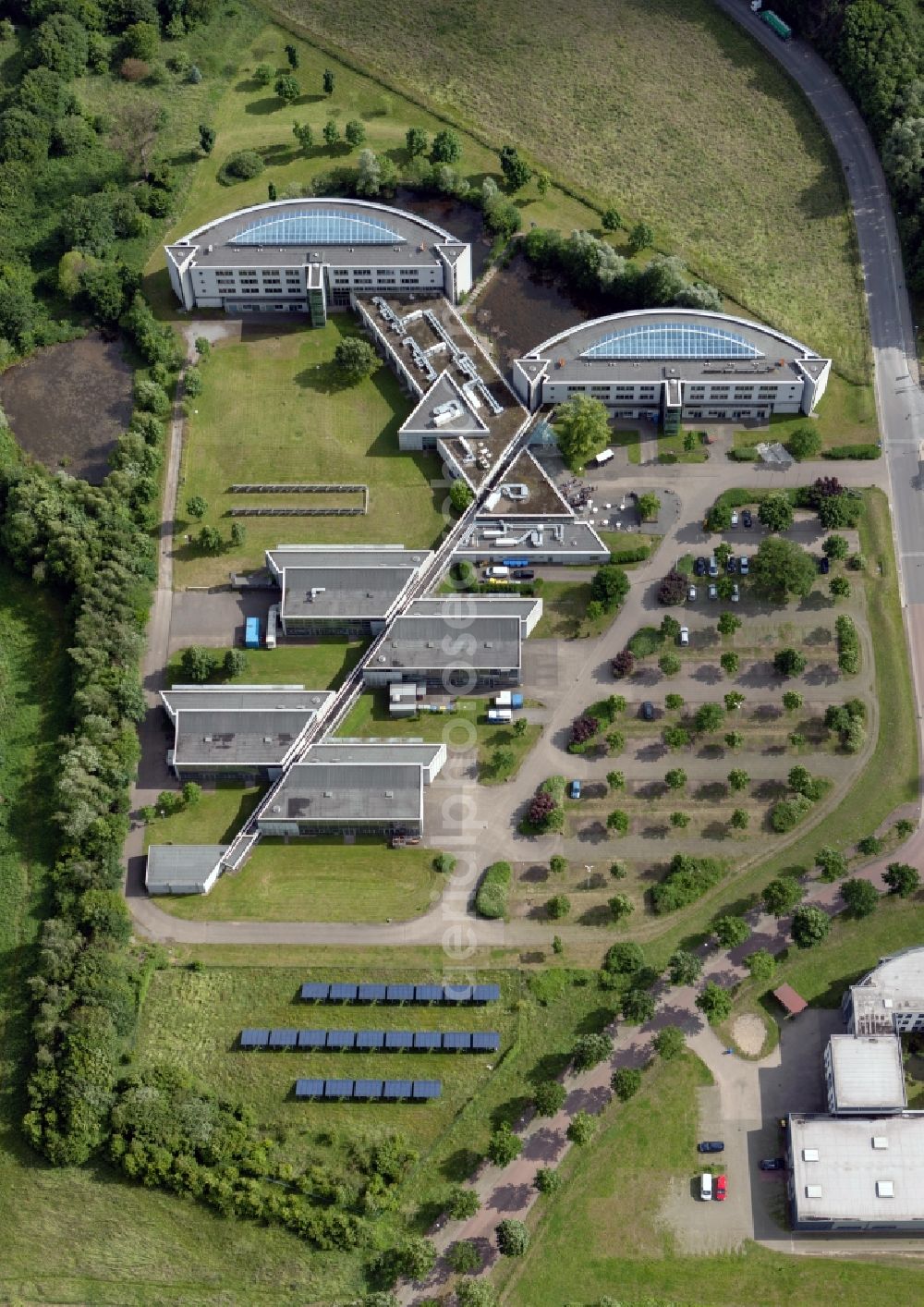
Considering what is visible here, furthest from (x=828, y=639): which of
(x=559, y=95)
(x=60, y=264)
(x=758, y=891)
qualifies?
(x=60, y=264)

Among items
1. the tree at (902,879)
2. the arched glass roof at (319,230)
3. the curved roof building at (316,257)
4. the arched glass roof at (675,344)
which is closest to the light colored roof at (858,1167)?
the tree at (902,879)

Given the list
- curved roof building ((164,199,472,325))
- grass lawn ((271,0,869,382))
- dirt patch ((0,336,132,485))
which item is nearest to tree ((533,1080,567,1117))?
dirt patch ((0,336,132,485))

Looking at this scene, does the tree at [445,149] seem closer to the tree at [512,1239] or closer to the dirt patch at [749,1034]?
the dirt patch at [749,1034]

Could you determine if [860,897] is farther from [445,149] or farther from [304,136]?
[304,136]

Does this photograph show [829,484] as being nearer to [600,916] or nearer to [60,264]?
[600,916]

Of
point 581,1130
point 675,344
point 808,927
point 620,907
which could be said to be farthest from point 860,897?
point 675,344

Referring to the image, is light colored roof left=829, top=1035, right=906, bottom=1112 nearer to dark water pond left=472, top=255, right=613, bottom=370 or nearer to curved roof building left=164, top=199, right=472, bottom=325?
dark water pond left=472, top=255, right=613, bottom=370
